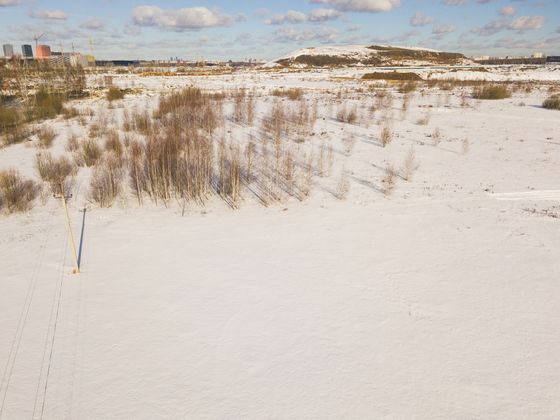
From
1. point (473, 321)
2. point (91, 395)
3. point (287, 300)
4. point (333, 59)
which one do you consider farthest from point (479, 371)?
point (333, 59)

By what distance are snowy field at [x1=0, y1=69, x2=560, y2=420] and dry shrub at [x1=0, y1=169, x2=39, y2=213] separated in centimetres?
27

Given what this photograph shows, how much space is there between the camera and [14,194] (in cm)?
675

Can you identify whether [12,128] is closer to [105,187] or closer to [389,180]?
[105,187]

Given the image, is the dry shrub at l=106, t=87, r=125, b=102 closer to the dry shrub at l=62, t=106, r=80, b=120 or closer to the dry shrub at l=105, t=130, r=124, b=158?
the dry shrub at l=62, t=106, r=80, b=120

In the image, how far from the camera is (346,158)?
9.87 metres

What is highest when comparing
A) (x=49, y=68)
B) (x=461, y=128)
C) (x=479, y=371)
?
(x=49, y=68)

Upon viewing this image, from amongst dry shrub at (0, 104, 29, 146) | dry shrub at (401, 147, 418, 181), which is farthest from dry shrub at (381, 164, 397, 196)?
dry shrub at (0, 104, 29, 146)

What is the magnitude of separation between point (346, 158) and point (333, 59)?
69.5 meters

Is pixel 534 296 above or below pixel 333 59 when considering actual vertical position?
below

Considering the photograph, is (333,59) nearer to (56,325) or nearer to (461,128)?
(461,128)

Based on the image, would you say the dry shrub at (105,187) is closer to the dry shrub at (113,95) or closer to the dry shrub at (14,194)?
the dry shrub at (14,194)

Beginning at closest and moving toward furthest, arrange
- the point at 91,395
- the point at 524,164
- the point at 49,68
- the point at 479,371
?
1. the point at 91,395
2. the point at 479,371
3. the point at 524,164
4. the point at 49,68

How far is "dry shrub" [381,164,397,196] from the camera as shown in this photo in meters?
7.64

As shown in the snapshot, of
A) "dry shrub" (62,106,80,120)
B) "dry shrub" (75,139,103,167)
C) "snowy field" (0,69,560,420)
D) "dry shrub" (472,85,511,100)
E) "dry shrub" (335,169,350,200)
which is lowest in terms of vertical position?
"snowy field" (0,69,560,420)
